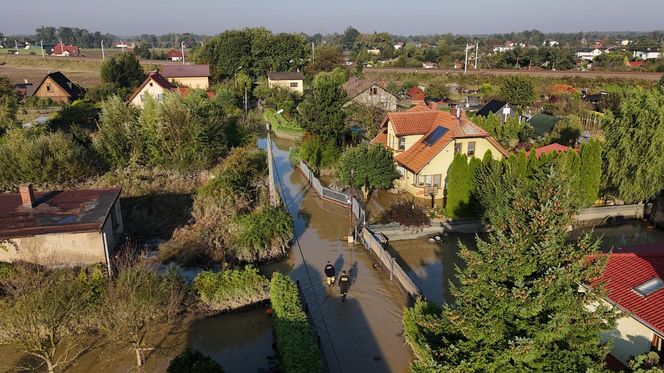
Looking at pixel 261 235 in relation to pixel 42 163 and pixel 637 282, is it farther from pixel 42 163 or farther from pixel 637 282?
pixel 637 282

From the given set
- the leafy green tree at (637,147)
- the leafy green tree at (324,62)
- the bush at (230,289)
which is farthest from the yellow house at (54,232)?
the leafy green tree at (324,62)

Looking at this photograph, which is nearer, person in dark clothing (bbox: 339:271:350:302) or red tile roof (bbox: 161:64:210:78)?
person in dark clothing (bbox: 339:271:350:302)

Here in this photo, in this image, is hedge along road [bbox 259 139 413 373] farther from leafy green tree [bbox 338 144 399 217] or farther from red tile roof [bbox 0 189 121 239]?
red tile roof [bbox 0 189 121 239]

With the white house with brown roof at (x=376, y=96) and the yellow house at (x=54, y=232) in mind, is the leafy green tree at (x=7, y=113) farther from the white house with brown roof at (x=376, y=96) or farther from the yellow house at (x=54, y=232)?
the white house with brown roof at (x=376, y=96)

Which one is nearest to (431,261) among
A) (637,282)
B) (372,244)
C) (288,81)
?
(372,244)

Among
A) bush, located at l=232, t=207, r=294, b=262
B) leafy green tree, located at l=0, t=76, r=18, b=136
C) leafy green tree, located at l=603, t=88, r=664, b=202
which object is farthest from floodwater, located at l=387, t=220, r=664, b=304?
leafy green tree, located at l=0, t=76, r=18, b=136

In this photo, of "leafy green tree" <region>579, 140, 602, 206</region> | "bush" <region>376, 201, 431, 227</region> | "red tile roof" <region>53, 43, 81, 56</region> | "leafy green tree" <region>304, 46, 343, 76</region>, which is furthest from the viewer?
"red tile roof" <region>53, 43, 81, 56</region>
